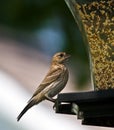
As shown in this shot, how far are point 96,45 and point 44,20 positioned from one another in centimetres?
34

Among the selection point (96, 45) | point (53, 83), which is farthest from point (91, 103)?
point (53, 83)

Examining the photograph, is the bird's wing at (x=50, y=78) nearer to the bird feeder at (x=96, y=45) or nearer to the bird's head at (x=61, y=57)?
→ the bird's head at (x=61, y=57)

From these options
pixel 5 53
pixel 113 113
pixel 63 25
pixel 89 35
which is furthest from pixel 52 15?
pixel 5 53

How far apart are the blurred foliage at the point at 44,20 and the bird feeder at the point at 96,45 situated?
98 mm

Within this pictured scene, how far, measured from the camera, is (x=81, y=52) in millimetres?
3580

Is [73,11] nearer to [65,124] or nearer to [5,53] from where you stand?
[65,124]

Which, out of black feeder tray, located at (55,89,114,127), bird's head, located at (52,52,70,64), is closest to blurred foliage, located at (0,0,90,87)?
bird's head, located at (52,52,70,64)

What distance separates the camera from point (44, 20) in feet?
11.8

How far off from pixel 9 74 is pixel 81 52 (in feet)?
9.14

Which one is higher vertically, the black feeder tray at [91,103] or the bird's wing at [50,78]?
the black feeder tray at [91,103]

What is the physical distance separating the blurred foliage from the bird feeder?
0.10 meters

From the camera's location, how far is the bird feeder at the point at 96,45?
316 centimetres

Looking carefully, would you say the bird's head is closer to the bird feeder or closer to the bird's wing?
the bird's wing

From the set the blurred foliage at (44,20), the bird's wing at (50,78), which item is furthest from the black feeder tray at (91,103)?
the bird's wing at (50,78)
